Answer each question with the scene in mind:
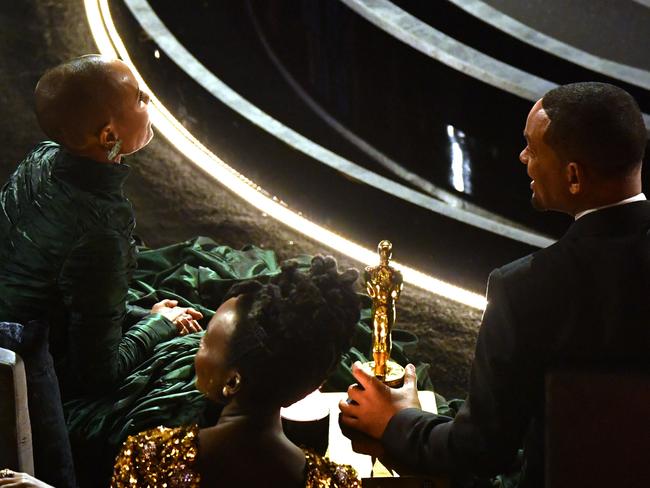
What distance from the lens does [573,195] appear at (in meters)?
2.59

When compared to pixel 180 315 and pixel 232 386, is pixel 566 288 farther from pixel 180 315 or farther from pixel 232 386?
pixel 180 315

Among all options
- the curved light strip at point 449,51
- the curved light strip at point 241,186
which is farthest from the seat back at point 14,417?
the curved light strip at point 449,51

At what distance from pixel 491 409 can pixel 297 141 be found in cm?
287

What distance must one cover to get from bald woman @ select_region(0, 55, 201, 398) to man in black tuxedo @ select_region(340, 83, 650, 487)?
1.07m

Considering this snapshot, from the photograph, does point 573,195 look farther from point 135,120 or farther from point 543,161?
point 135,120

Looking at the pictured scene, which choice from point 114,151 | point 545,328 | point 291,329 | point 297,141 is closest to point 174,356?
point 114,151

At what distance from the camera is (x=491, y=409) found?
8.64ft

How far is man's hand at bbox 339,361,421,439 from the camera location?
2.90 meters

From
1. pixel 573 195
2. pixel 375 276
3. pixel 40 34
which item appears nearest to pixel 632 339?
pixel 573 195

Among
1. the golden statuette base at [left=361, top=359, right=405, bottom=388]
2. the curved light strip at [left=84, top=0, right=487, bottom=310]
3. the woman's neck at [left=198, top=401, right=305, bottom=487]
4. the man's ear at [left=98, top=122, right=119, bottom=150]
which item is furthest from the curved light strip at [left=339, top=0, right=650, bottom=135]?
the woman's neck at [left=198, top=401, right=305, bottom=487]

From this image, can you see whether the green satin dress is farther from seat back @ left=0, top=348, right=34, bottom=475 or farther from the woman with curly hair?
the woman with curly hair

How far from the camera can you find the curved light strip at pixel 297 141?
489 centimetres

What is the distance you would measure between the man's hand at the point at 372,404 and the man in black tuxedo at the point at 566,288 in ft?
0.73

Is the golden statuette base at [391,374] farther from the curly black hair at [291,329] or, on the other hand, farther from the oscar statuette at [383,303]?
the curly black hair at [291,329]
